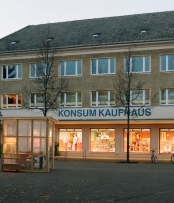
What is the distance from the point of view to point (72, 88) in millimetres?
39750

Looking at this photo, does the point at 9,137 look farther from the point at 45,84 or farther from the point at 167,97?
the point at 167,97

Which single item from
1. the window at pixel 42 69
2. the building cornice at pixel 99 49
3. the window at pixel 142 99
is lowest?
the window at pixel 142 99

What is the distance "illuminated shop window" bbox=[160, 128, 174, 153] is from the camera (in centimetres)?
3722

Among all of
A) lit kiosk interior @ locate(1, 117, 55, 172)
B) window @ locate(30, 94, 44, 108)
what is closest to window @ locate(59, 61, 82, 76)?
window @ locate(30, 94, 44, 108)

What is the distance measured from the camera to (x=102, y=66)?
38.9 m

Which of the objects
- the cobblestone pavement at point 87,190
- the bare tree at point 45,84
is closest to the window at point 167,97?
the bare tree at point 45,84

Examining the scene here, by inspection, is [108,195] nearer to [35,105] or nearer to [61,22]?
[35,105]

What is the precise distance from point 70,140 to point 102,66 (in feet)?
23.2

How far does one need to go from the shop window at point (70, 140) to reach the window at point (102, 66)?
5408mm

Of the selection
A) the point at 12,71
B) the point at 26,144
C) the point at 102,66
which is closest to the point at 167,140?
the point at 102,66

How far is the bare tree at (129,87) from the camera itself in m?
35.2

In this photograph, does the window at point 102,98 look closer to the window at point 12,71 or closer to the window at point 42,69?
the window at point 42,69

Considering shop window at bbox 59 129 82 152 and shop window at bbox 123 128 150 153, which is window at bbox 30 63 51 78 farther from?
shop window at bbox 123 128 150 153

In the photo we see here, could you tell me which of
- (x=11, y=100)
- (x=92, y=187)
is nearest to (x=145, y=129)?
(x=11, y=100)
